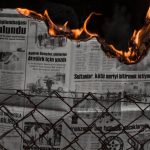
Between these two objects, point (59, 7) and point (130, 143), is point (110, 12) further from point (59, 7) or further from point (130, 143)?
point (130, 143)

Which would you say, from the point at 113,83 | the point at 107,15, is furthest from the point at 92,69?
the point at 107,15

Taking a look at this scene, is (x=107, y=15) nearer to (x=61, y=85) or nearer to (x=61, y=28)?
(x=61, y=28)

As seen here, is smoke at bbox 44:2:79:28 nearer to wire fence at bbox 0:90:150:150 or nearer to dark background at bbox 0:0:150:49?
dark background at bbox 0:0:150:49

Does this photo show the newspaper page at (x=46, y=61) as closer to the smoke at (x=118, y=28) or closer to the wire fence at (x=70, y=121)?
the wire fence at (x=70, y=121)

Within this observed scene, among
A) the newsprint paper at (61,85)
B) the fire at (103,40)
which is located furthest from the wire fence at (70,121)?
the fire at (103,40)

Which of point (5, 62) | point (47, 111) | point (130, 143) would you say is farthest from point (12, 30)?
point (130, 143)

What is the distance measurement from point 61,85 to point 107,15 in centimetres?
18

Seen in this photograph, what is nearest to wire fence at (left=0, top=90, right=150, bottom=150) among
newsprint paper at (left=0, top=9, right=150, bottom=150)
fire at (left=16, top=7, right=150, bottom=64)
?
newsprint paper at (left=0, top=9, right=150, bottom=150)

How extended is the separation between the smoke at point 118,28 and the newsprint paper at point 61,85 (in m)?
0.12

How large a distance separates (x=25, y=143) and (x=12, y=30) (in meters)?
0.22

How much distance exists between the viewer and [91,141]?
2.23 ft

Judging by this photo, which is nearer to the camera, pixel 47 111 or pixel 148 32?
pixel 148 32

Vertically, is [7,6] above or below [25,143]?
above

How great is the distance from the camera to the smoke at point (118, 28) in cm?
54
